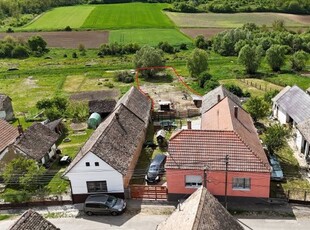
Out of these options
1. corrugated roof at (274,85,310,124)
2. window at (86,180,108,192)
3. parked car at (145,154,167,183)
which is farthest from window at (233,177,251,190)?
corrugated roof at (274,85,310,124)

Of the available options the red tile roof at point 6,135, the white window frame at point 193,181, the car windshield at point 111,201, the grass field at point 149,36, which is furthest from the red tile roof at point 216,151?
the grass field at point 149,36

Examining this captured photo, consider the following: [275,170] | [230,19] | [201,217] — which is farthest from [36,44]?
[201,217]

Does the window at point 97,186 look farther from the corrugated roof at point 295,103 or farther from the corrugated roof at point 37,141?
the corrugated roof at point 295,103

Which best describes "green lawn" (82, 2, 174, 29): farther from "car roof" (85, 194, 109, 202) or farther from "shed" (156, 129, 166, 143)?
"car roof" (85, 194, 109, 202)

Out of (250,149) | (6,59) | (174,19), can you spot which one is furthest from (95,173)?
(174,19)

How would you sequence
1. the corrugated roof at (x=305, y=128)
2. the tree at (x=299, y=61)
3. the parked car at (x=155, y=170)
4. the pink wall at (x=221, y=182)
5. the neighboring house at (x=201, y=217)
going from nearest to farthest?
the neighboring house at (x=201, y=217) → the pink wall at (x=221, y=182) → the parked car at (x=155, y=170) → the corrugated roof at (x=305, y=128) → the tree at (x=299, y=61)

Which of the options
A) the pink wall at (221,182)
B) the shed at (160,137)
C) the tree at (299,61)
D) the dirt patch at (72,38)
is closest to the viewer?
the pink wall at (221,182)

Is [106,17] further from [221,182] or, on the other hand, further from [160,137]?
[221,182]

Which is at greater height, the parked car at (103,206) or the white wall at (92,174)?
the white wall at (92,174)
